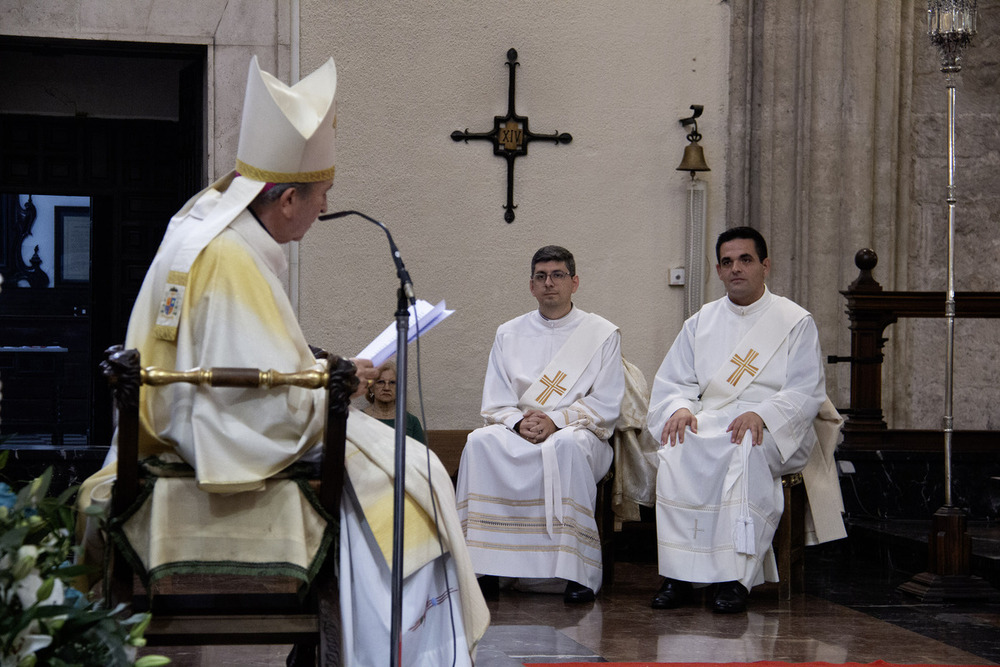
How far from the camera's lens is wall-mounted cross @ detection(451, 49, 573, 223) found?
7344mm

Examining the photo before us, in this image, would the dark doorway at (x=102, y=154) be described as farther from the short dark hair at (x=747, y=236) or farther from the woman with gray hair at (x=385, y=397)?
the short dark hair at (x=747, y=236)

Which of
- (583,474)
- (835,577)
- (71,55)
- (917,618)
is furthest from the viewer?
(71,55)

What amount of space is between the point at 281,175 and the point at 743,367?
3284mm

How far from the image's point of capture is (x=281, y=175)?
9.67 feet

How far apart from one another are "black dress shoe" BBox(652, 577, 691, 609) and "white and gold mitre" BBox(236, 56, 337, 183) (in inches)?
112

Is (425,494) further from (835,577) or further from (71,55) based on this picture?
(71,55)

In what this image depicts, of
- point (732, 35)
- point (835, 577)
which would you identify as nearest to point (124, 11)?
point (732, 35)

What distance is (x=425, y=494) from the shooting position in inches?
116

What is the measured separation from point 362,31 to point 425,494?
15.8 feet

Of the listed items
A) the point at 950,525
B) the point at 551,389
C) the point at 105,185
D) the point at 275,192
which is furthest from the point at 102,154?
the point at 275,192

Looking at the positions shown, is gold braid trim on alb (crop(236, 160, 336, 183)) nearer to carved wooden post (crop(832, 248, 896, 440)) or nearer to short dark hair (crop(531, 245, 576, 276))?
short dark hair (crop(531, 245, 576, 276))

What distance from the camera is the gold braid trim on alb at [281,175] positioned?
2949 mm

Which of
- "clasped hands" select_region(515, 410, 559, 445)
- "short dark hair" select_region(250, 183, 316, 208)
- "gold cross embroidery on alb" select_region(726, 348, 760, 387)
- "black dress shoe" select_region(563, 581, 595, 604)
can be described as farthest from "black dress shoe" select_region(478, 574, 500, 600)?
"short dark hair" select_region(250, 183, 316, 208)

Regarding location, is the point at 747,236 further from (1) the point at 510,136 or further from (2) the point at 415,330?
(2) the point at 415,330
